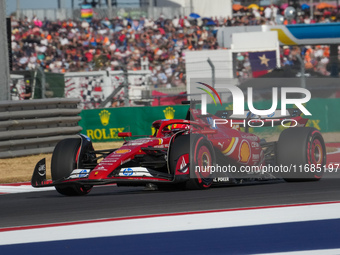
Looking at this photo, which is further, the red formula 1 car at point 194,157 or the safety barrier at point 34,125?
the safety barrier at point 34,125

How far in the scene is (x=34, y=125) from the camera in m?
12.8

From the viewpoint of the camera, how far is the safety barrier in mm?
12258

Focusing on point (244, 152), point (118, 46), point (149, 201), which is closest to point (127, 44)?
point (118, 46)

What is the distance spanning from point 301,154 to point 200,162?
1.24 m

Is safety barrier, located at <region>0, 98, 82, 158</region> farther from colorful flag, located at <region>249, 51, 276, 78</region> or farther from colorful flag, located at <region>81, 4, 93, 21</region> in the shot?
colorful flag, located at <region>81, 4, 93, 21</region>

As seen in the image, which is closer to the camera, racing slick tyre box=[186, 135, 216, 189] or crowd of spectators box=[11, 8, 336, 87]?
racing slick tyre box=[186, 135, 216, 189]

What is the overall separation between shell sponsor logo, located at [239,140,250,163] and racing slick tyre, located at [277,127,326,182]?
36 centimetres

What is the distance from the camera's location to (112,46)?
30.2 meters

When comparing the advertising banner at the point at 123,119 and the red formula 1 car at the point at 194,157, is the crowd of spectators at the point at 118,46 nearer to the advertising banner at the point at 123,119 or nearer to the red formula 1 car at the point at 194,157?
the advertising banner at the point at 123,119

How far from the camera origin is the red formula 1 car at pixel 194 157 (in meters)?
7.41

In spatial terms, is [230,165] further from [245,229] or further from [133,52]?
[133,52]

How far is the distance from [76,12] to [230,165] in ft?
91.1

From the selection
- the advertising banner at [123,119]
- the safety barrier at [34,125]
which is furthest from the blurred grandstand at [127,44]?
the safety barrier at [34,125]

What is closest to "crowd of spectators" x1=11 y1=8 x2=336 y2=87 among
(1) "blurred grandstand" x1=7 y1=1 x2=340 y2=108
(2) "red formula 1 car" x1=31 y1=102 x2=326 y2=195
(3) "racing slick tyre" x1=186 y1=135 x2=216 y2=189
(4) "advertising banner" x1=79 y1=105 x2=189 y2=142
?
(1) "blurred grandstand" x1=7 y1=1 x2=340 y2=108
